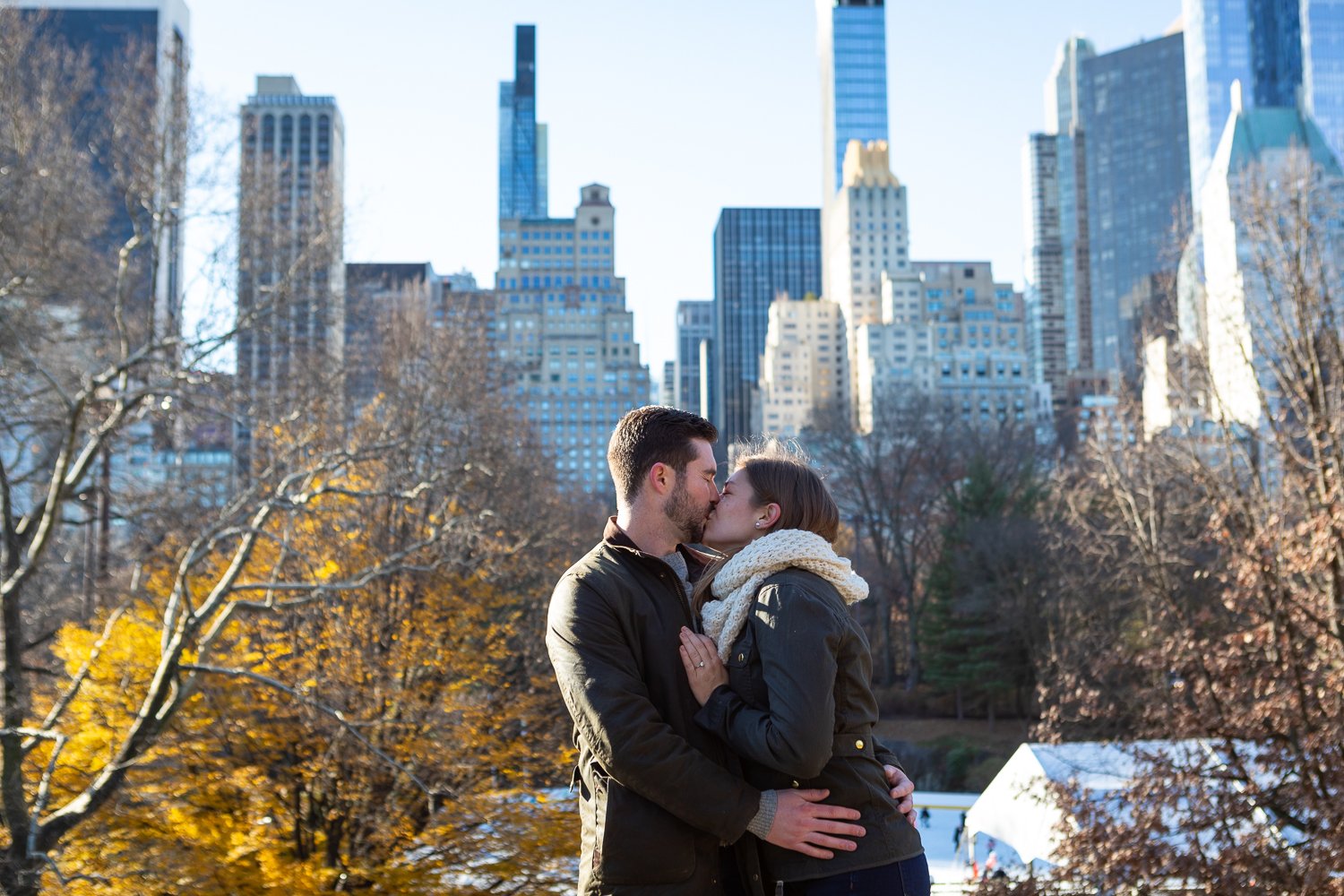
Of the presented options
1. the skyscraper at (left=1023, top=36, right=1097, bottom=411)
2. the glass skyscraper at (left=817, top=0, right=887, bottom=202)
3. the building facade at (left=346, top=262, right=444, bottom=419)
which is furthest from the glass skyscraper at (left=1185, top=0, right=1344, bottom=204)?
the building facade at (left=346, top=262, right=444, bottom=419)

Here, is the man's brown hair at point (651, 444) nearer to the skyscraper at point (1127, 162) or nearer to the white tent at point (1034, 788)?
the white tent at point (1034, 788)

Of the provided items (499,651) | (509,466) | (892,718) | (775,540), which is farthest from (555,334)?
(775,540)

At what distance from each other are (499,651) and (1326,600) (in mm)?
9251

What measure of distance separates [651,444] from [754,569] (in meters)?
0.46

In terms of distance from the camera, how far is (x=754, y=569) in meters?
3.33

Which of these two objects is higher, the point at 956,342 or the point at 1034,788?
the point at 956,342

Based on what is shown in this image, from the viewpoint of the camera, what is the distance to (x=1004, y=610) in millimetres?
34000

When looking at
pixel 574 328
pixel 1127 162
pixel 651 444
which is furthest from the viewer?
pixel 1127 162

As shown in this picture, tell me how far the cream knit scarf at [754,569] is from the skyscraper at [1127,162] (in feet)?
550

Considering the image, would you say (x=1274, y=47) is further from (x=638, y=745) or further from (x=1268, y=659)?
(x=638, y=745)

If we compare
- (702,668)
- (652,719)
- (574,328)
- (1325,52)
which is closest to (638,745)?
(652,719)

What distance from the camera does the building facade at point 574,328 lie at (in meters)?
97.6

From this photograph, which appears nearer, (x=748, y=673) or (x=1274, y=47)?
(x=748, y=673)

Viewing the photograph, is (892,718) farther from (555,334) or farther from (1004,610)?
(555,334)
